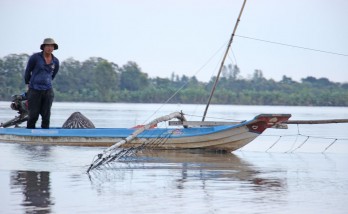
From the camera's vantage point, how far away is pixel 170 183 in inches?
458

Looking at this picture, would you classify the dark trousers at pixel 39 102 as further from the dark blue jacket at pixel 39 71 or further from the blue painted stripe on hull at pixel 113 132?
the blue painted stripe on hull at pixel 113 132

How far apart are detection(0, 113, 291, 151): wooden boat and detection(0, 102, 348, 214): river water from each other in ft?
0.77

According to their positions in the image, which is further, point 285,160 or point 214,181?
point 285,160

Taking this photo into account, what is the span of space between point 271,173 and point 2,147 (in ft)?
18.9

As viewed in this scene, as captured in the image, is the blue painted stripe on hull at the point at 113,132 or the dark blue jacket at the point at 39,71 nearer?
the dark blue jacket at the point at 39,71

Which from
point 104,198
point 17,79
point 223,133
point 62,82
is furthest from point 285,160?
point 62,82

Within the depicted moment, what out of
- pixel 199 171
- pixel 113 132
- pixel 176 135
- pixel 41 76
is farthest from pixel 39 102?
pixel 199 171

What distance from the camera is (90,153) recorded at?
1608 centimetres

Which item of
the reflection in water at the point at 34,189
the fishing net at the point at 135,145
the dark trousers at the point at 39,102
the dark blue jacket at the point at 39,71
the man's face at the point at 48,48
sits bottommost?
the reflection in water at the point at 34,189

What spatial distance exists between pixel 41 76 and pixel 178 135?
264 cm

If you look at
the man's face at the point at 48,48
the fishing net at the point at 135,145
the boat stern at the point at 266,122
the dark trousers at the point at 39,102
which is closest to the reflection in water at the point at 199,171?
the fishing net at the point at 135,145

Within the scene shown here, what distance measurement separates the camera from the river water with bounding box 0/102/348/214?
32.2 ft

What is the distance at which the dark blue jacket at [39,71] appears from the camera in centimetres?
1633

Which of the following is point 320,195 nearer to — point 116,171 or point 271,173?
point 271,173
